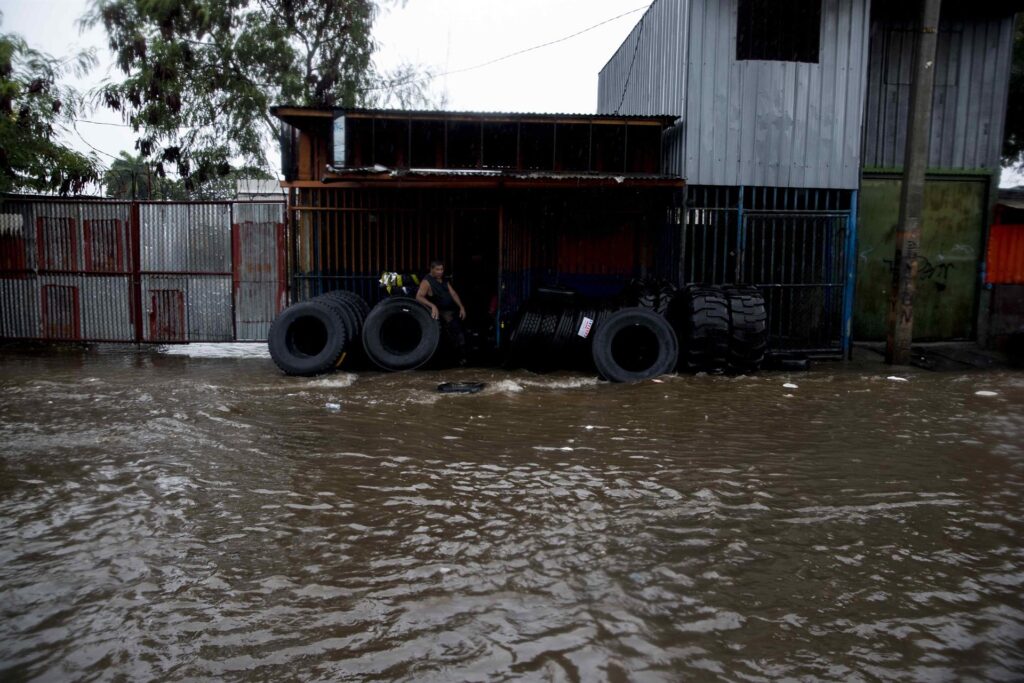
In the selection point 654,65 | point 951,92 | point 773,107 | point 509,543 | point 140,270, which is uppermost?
point 654,65

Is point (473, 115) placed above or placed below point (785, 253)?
above

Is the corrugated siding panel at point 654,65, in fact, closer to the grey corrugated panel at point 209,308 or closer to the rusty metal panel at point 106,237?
the grey corrugated panel at point 209,308

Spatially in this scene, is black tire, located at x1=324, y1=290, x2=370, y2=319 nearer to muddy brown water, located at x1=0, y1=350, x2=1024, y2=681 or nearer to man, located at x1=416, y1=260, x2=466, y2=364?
man, located at x1=416, y1=260, x2=466, y2=364

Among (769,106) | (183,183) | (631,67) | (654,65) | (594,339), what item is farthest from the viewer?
(183,183)

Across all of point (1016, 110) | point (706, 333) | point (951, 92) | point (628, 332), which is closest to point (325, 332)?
point (628, 332)

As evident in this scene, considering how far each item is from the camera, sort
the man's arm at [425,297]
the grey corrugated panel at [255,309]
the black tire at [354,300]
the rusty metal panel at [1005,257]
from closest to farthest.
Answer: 1. the man's arm at [425,297]
2. the black tire at [354,300]
3. the grey corrugated panel at [255,309]
4. the rusty metal panel at [1005,257]

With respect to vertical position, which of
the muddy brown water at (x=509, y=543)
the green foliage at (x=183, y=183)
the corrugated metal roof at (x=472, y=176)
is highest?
the green foliage at (x=183, y=183)

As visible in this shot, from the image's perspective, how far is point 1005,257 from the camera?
43.8 ft

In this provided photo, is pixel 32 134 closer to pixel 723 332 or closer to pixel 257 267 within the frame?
pixel 257 267

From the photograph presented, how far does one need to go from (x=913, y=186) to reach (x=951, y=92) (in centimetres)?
321

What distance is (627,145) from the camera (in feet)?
43.5

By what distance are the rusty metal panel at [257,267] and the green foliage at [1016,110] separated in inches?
572

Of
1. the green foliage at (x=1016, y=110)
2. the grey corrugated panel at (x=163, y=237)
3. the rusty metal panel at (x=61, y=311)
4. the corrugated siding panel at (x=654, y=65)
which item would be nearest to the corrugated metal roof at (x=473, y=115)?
the corrugated siding panel at (x=654, y=65)

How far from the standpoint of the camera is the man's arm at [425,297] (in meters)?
11.3
